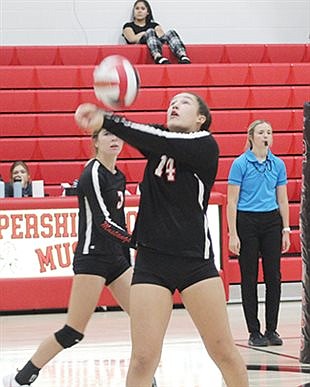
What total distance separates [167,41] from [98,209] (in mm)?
9181

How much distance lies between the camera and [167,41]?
15.2m

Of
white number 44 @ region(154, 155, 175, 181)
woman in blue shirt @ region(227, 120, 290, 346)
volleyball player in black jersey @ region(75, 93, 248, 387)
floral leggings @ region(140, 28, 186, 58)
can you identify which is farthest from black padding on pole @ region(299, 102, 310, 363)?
floral leggings @ region(140, 28, 186, 58)

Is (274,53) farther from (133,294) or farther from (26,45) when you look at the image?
(133,294)

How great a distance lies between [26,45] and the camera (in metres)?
15.6

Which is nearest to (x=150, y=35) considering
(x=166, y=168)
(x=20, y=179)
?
(x=20, y=179)

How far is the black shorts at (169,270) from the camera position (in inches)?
193

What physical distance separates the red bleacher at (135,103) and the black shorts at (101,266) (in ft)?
23.7

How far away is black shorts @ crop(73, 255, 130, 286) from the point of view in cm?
637

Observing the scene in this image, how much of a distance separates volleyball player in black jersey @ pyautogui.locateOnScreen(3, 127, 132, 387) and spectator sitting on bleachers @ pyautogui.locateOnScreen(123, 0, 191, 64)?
28.0 ft

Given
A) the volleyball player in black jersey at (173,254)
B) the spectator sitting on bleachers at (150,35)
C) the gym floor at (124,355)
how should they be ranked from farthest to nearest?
the spectator sitting on bleachers at (150,35) < the gym floor at (124,355) < the volleyball player in black jersey at (173,254)

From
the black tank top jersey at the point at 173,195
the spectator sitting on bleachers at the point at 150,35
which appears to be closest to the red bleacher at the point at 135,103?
the spectator sitting on bleachers at the point at 150,35

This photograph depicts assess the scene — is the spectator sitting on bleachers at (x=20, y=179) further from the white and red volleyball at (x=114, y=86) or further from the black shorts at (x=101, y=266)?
the white and red volleyball at (x=114, y=86)

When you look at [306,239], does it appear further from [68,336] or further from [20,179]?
[20,179]

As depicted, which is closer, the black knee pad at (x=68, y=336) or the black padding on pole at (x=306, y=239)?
the black knee pad at (x=68, y=336)
